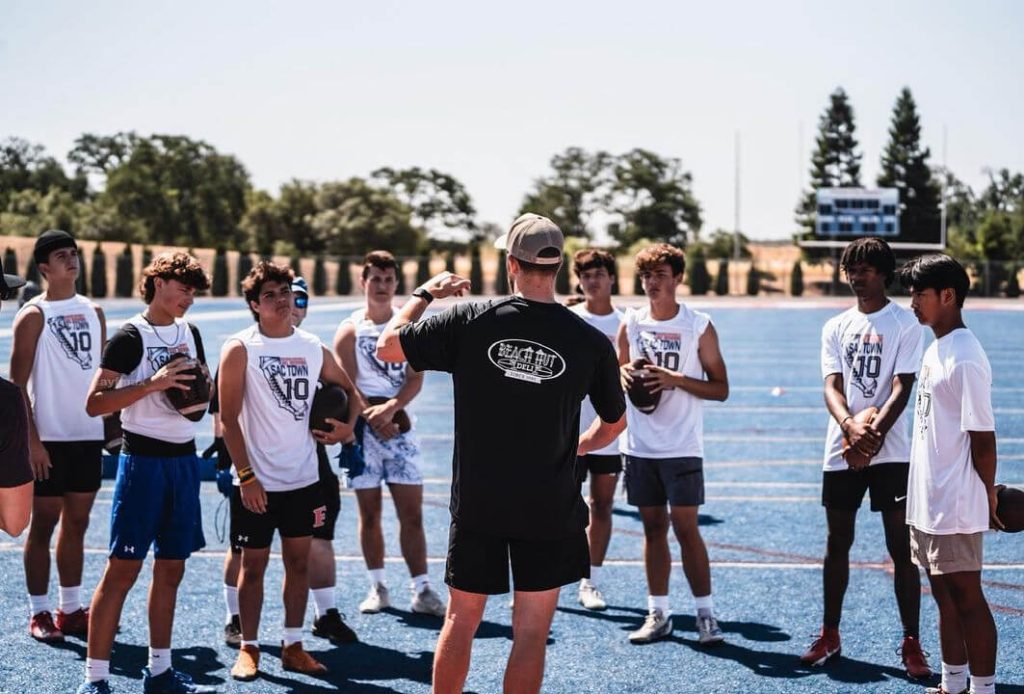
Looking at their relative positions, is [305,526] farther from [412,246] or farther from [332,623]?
[412,246]

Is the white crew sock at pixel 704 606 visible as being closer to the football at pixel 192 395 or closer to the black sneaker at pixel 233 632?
the black sneaker at pixel 233 632

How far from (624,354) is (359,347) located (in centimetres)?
155

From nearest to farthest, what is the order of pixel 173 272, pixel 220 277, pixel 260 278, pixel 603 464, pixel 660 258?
pixel 173 272, pixel 260 278, pixel 660 258, pixel 603 464, pixel 220 277

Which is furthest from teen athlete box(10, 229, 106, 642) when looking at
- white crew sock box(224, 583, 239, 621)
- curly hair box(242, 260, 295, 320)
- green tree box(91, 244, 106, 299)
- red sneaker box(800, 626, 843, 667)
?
green tree box(91, 244, 106, 299)

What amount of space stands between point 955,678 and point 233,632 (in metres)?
3.51

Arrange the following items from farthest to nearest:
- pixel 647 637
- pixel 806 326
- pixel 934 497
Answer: pixel 806 326, pixel 647 637, pixel 934 497

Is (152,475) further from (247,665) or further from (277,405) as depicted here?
(247,665)

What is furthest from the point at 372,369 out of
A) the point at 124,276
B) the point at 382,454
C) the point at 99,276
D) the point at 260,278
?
the point at 99,276

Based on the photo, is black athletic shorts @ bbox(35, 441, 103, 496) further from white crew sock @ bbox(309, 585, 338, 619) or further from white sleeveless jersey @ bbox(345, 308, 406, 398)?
white sleeveless jersey @ bbox(345, 308, 406, 398)

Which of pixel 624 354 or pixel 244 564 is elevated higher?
pixel 624 354

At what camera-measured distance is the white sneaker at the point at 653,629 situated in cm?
604

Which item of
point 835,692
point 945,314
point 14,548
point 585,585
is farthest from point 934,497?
point 14,548

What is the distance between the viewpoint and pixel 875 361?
5688 millimetres

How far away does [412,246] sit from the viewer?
286 ft
